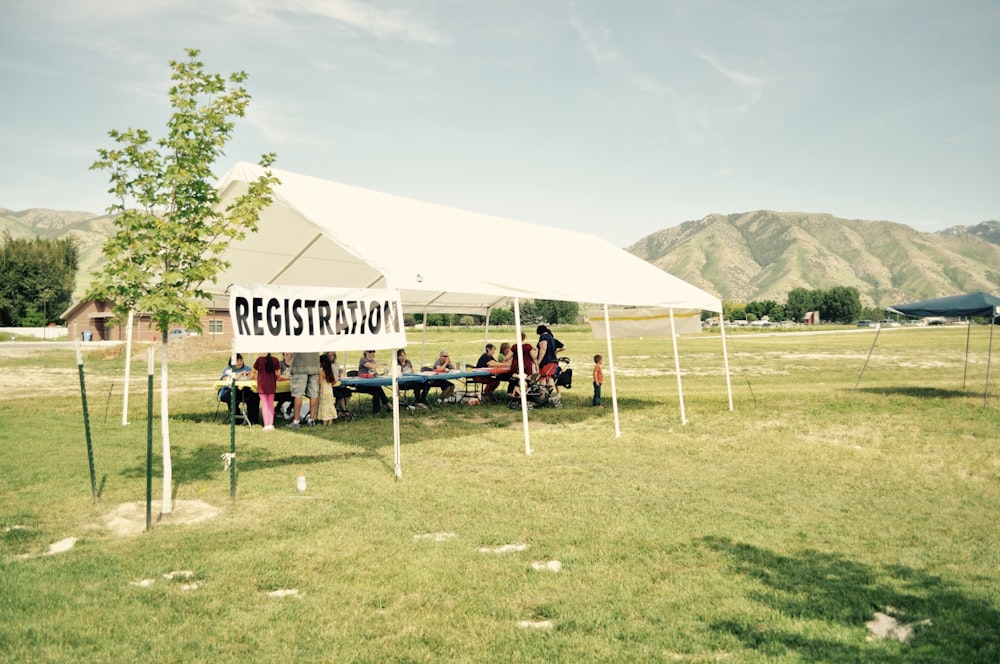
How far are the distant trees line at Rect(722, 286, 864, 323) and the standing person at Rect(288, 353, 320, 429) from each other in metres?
156

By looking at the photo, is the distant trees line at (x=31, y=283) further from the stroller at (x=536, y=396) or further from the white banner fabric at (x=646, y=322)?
the white banner fabric at (x=646, y=322)

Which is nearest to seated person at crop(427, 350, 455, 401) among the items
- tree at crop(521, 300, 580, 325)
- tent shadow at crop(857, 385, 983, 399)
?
tent shadow at crop(857, 385, 983, 399)

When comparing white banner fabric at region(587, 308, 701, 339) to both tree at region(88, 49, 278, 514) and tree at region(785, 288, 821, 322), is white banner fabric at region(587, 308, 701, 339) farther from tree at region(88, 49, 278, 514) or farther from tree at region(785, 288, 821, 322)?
tree at region(785, 288, 821, 322)

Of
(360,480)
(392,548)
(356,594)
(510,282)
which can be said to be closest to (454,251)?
(510,282)

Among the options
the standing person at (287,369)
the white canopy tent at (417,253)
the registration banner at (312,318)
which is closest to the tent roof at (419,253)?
the white canopy tent at (417,253)

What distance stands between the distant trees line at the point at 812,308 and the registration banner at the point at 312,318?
159m

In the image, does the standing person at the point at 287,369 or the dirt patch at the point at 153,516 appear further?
the standing person at the point at 287,369

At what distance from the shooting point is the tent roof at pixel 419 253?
340 inches

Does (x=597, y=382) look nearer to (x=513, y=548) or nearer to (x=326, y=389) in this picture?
(x=326, y=389)

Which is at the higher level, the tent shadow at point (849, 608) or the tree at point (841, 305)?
the tree at point (841, 305)

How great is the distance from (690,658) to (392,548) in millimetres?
2665

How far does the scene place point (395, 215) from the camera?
36.6 ft

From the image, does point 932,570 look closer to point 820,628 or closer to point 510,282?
point 820,628

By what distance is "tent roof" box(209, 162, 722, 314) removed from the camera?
Answer: 8.65 m
